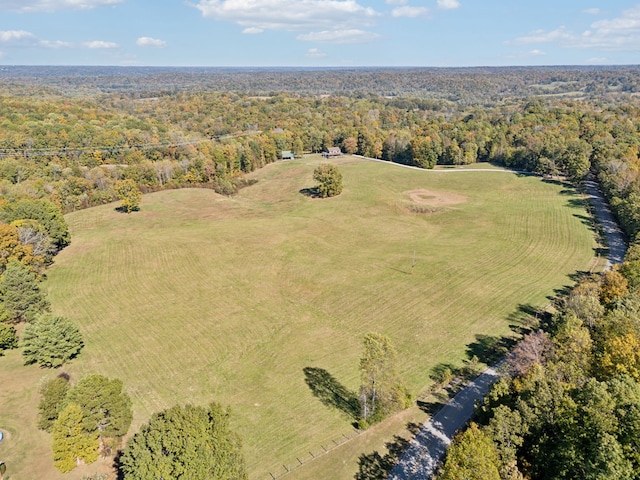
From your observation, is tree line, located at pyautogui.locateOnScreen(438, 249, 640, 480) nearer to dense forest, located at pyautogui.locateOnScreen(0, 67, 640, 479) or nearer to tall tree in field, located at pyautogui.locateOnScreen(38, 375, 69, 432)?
dense forest, located at pyautogui.locateOnScreen(0, 67, 640, 479)

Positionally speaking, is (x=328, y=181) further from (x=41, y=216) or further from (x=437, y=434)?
(x=437, y=434)

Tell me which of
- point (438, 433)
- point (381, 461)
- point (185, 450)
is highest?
point (185, 450)

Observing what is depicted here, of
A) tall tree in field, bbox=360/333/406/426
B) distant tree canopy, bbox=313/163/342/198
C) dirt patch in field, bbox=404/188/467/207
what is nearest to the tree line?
tall tree in field, bbox=360/333/406/426

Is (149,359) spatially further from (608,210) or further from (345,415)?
(608,210)

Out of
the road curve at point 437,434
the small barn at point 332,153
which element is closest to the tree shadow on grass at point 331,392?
the road curve at point 437,434

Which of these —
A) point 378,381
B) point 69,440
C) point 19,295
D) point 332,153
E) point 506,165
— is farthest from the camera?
point 332,153

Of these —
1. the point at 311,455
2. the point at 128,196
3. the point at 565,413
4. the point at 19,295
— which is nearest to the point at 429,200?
the point at 128,196
